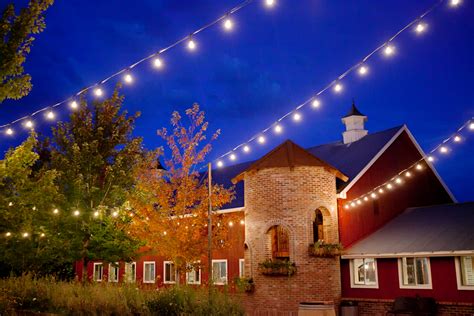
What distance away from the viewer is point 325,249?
1869cm

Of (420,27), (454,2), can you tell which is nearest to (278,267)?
(420,27)

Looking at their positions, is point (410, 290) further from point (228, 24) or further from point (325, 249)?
point (228, 24)

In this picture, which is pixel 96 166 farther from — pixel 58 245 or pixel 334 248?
pixel 334 248

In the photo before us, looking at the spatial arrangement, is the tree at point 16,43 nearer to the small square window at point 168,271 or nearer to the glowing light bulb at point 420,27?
the glowing light bulb at point 420,27

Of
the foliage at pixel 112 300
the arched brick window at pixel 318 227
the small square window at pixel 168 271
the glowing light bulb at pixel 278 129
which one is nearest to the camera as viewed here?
the foliage at pixel 112 300

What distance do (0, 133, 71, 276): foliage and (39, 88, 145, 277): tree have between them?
39.2 inches

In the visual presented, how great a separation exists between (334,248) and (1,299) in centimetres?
1134

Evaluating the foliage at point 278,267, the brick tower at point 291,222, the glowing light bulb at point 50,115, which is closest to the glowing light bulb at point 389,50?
the brick tower at point 291,222

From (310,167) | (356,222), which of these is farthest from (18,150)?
(356,222)

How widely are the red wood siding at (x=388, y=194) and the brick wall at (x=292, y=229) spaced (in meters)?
0.78

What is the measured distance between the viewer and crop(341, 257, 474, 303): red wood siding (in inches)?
637

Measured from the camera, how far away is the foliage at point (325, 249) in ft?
61.2

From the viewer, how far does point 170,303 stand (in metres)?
9.75

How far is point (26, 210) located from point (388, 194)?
13908mm
